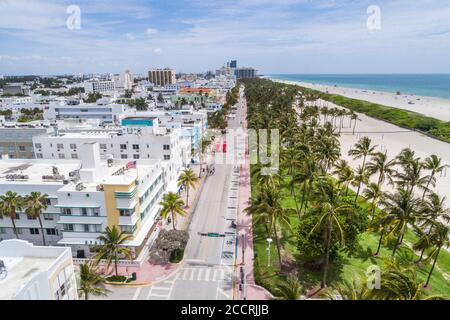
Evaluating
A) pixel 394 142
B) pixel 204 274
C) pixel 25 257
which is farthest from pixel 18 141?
pixel 394 142

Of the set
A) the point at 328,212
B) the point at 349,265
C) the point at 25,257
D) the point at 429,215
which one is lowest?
the point at 349,265

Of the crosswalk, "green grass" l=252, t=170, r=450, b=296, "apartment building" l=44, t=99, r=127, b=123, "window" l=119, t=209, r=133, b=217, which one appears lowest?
the crosswalk

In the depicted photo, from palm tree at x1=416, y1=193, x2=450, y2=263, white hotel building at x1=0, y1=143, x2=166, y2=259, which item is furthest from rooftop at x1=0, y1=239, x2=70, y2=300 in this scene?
palm tree at x1=416, y1=193, x2=450, y2=263

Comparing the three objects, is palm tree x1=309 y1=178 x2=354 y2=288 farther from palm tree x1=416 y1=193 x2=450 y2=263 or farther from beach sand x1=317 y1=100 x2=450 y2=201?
beach sand x1=317 y1=100 x2=450 y2=201

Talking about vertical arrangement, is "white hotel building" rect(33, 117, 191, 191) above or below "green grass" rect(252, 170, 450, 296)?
above

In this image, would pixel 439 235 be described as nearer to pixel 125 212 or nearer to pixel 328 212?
pixel 328 212

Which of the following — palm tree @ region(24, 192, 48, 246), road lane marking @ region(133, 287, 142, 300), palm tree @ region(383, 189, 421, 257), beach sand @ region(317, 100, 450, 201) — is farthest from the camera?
beach sand @ region(317, 100, 450, 201)
